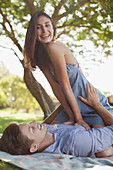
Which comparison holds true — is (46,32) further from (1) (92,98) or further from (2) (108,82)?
(2) (108,82)

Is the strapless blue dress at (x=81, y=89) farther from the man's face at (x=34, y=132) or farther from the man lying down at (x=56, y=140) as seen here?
the man's face at (x=34, y=132)

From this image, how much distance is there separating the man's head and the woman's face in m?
0.85

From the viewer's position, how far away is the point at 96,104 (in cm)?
186

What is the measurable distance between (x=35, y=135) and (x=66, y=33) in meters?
4.62

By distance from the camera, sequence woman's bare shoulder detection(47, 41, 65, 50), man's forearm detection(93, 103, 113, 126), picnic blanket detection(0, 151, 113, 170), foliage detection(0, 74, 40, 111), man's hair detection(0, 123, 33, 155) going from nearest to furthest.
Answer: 1. picnic blanket detection(0, 151, 113, 170)
2. man's hair detection(0, 123, 33, 155)
3. man's forearm detection(93, 103, 113, 126)
4. woman's bare shoulder detection(47, 41, 65, 50)
5. foliage detection(0, 74, 40, 111)

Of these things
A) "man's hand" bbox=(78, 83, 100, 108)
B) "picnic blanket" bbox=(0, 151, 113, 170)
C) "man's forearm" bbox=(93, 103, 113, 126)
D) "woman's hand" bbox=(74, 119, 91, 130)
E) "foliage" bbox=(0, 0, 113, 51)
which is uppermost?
"foliage" bbox=(0, 0, 113, 51)

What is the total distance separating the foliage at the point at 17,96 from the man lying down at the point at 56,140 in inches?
416

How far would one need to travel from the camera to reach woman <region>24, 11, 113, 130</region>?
1.89 meters

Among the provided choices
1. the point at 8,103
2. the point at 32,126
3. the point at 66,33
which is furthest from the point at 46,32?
the point at 8,103

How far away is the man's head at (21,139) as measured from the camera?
1483mm

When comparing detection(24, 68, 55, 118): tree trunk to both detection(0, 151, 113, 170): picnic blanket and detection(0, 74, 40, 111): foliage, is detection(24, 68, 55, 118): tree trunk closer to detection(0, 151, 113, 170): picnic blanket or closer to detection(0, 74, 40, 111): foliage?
detection(0, 151, 113, 170): picnic blanket

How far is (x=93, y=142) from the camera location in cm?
159

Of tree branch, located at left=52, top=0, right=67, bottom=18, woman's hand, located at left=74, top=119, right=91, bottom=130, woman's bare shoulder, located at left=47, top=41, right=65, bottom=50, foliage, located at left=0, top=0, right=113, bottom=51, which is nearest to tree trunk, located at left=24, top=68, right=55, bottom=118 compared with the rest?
foliage, located at left=0, top=0, right=113, bottom=51

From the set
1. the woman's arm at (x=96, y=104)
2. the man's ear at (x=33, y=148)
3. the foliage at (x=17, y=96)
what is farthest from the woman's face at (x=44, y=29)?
the foliage at (x=17, y=96)
